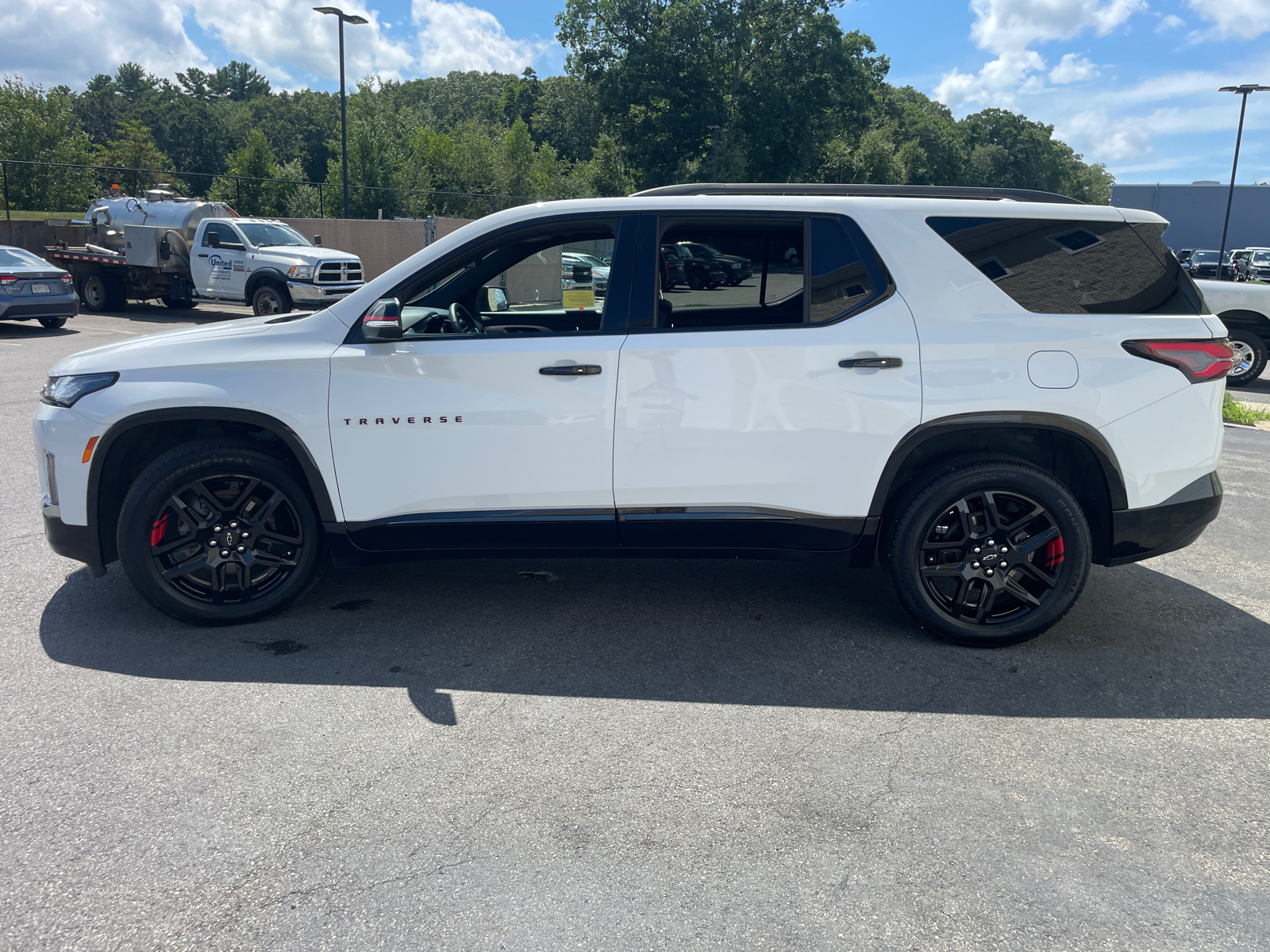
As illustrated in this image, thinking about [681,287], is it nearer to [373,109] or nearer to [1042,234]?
[1042,234]

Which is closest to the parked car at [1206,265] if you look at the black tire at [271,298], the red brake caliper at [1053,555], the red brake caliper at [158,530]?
the black tire at [271,298]

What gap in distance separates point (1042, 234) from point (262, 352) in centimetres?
339

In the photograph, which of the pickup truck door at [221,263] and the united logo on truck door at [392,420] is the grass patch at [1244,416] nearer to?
the united logo on truck door at [392,420]

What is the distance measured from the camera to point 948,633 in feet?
13.8

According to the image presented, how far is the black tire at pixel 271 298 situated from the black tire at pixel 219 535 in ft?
50.8

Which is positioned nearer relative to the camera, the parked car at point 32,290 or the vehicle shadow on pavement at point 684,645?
the vehicle shadow on pavement at point 684,645

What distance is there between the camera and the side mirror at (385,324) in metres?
3.99

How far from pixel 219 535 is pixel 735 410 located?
7.65ft

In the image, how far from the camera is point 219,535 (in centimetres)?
425

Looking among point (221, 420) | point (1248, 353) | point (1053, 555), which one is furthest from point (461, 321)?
point (1248, 353)

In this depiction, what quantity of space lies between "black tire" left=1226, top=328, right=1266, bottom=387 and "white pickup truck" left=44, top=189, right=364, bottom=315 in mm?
14638

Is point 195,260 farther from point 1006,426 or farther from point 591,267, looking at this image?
point 1006,426

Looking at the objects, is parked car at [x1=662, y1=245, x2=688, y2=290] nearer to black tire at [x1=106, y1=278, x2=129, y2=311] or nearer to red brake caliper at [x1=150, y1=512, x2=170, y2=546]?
red brake caliper at [x1=150, y1=512, x2=170, y2=546]

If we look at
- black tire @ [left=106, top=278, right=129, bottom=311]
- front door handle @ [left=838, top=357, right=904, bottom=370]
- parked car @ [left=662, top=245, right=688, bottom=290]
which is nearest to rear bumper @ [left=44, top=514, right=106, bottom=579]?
parked car @ [left=662, top=245, right=688, bottom=290]
